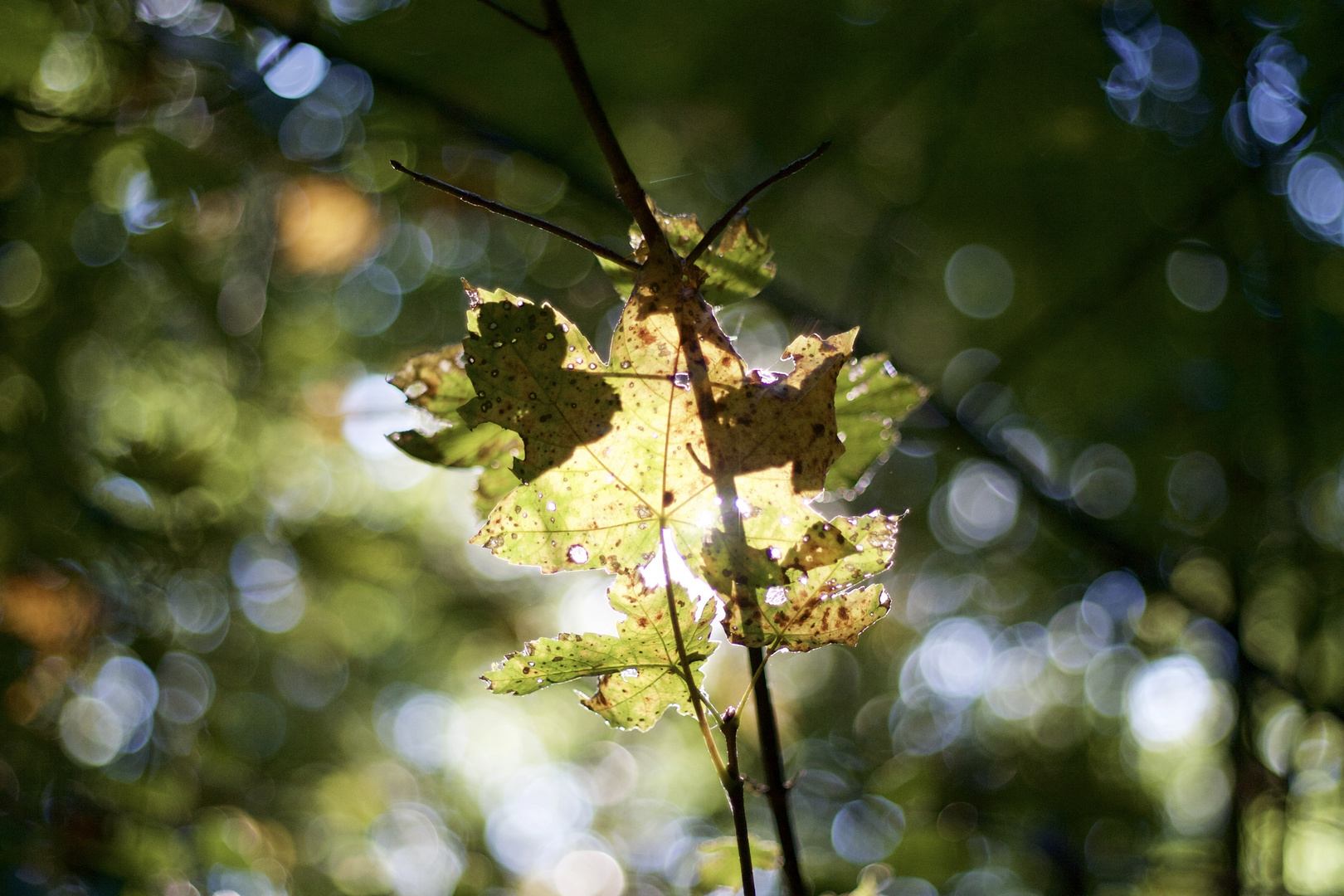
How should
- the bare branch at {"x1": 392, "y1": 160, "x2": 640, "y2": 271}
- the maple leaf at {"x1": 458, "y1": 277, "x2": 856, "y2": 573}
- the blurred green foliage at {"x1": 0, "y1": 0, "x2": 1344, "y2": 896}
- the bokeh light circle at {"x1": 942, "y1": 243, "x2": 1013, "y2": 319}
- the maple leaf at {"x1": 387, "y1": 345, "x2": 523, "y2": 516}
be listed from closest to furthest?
the bare branch at {"x1": 392, "y1": 160, "x2": 640, "y2": 271} < the maple leaf at {"x1": 458, "y1": 277, "x2": 856, "y2": 573} < the maple leaf at {"x1": 387, "y1": 345, "x2": 523, "y2": 516} < the blurred green foliage at {"x1": 0, "y1": 0, "x2": 1344, "y2": 896} < the bokeh light circle at {"x1": 942, "y1": 243, "x2": 1013, "y2": 319}

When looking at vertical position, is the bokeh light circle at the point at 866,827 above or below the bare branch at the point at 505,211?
below

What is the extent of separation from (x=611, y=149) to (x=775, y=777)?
0.35m

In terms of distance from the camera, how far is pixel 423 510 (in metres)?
3.56

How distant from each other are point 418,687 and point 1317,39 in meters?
4.77

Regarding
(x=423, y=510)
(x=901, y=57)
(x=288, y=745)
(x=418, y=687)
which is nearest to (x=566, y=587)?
(x=423, y=510)

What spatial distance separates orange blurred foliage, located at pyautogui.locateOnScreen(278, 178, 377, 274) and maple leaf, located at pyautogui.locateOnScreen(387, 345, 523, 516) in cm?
214

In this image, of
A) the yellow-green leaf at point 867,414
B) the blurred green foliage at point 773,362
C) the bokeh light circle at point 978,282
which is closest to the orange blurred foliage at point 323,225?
the blurred green foliage at point 773,362

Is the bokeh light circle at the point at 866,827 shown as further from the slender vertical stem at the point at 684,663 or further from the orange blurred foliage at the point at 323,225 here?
the orange blurred foliage at the point at 323,225

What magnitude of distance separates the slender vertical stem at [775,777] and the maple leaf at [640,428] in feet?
0.25

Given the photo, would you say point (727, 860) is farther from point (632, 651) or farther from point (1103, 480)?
point (1103, 480)

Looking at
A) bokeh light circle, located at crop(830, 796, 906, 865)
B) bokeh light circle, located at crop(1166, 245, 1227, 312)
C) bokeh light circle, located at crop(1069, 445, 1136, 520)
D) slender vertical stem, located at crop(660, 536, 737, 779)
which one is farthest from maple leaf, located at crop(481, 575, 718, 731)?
bokeh light circle, located at crop(1069, 445, 1136, 520)

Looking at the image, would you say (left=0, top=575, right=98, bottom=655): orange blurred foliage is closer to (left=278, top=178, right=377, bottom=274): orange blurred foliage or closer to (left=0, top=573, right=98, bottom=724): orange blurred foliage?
(left=0, top=573, right=98, bottom=724): orange blurred foliage

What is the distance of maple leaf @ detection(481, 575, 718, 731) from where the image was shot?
1.50 ft

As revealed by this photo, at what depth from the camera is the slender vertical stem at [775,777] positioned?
0.42 meters
